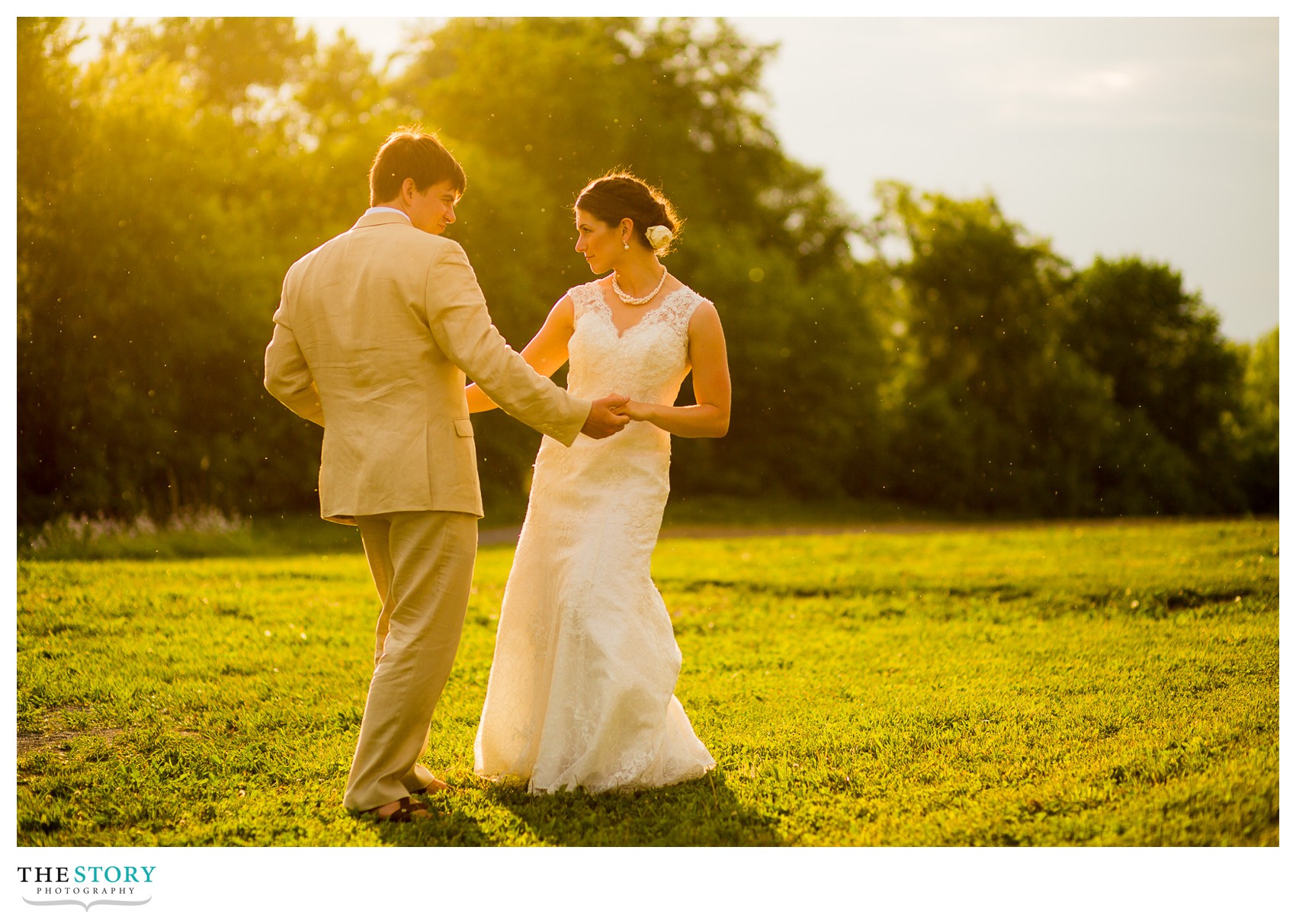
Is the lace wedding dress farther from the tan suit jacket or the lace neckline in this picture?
the tan suit jacket

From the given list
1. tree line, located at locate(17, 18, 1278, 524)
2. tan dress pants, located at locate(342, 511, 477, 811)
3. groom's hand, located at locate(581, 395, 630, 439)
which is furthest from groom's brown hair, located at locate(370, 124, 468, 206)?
tree line, located at locate(17, 18, 1278, 524)

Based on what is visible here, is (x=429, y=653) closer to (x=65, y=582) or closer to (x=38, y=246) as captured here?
(x=65, y=582)

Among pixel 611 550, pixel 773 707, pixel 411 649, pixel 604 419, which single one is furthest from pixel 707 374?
pixel 773 707

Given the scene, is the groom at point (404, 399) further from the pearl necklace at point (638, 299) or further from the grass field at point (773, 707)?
the pearl necklace at point (638, 299)

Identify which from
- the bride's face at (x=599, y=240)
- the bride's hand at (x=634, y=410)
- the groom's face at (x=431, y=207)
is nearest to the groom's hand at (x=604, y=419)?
the bride's hand at (x=634, y=410)

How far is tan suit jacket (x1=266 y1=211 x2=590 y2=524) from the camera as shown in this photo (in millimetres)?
4156

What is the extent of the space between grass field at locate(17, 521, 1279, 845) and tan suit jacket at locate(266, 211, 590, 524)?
120 cm

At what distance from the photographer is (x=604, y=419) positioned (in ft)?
14.7

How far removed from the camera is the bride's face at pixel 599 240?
4.70m

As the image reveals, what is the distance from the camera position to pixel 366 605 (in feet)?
30.1

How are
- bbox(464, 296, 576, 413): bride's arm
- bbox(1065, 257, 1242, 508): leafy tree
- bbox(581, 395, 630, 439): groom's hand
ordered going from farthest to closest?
bbox(1065, 257, 1242, 508): leafy tree, bbox(464, 296, 576, 413): bride's arm, bbox(581, 395, 630, 439): groom's hand

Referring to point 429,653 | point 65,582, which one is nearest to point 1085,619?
point 429,653

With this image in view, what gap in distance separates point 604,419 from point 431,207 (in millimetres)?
988
